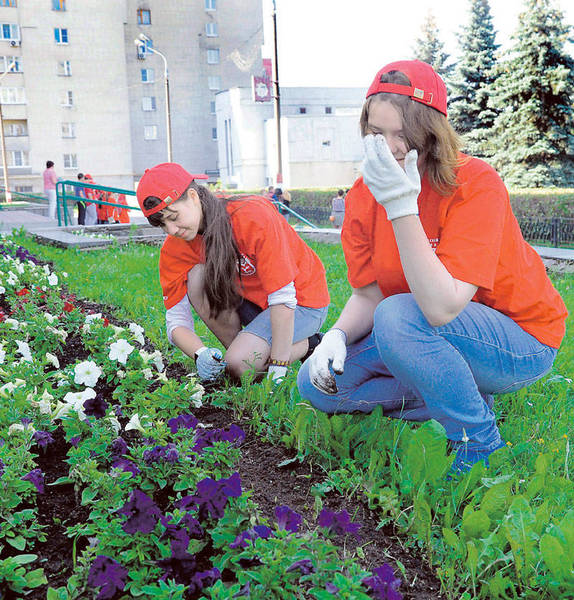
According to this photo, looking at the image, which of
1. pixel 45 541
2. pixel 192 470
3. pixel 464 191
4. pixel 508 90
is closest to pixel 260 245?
pixel 464 191

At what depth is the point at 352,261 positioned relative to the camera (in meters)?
2.38

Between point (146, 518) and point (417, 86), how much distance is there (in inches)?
54.5

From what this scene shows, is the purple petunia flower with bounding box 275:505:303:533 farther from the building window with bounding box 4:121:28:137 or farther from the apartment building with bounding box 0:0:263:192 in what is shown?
the building window with bounding box 4:121:28:137

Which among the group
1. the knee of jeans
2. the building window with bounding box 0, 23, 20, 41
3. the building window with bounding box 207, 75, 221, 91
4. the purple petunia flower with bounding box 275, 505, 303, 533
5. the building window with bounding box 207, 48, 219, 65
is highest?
the building window with bounding box 0, 23, 20, 41

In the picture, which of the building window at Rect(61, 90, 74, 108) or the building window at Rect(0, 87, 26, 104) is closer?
the building window at Rect(0, 87, 26, 104)

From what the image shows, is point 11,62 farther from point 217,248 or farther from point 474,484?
point 474,484

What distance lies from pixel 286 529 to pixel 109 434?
78cm

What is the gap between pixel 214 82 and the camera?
3894cm

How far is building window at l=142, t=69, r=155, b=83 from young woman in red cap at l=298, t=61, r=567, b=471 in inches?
1481

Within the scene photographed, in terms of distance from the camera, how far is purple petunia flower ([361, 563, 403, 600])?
124 cm

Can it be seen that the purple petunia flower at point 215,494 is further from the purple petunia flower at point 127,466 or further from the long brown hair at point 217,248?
the long brown hair at point 217,248

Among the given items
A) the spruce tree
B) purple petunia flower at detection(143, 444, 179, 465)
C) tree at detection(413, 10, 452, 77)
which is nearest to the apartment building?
tree at detection(413, 10, 452, 77)

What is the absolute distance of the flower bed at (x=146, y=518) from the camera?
1336 mm

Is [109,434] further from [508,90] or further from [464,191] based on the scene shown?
[508,90]
